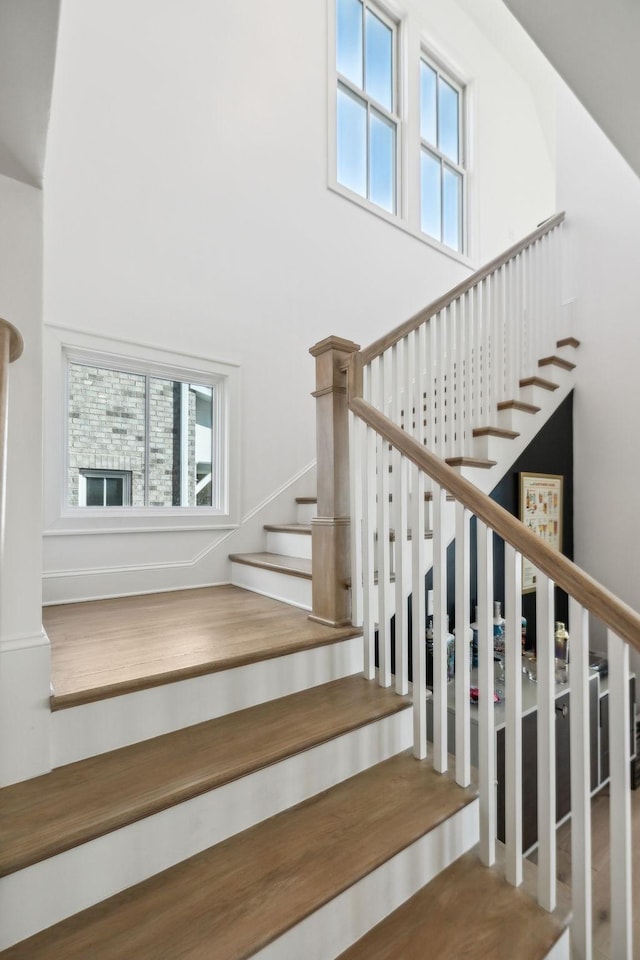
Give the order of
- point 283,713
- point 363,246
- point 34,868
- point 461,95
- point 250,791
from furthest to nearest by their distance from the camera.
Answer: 1. point 461,95
2. point 363,246
3. point 283,713
4. point 250,791
5. point 34,868

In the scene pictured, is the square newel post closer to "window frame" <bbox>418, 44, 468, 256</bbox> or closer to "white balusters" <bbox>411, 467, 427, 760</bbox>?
"white balusters" <bbox>411, 467, 427, 760</bbox>

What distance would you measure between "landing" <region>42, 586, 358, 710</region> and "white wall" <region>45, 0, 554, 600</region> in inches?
14.3

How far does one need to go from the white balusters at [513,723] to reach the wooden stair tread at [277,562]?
1.07m

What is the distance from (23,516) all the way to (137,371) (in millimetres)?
1716

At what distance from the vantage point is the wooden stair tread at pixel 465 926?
3.96 ft

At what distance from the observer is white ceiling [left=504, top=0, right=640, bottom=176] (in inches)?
43.8

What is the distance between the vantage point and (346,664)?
1984mm

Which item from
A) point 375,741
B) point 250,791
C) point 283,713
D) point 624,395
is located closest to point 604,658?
point 624,395

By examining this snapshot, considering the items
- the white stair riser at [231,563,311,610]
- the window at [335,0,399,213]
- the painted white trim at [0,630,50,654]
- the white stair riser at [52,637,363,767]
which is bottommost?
the white stair riser at [52,637,363,767]

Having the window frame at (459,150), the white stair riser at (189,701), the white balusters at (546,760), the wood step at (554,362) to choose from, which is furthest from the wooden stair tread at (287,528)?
the window frame at (459,150)

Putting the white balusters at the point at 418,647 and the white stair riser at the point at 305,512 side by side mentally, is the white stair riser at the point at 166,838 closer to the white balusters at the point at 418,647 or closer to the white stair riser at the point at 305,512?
the white balusters at the point at 418,647

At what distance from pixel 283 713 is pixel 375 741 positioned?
0.33 m

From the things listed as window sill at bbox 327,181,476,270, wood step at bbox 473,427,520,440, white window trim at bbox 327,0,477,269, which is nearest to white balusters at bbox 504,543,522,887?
wood step at bbox 473,427,520,440

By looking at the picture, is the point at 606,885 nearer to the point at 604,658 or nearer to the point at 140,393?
the point at 604,658
